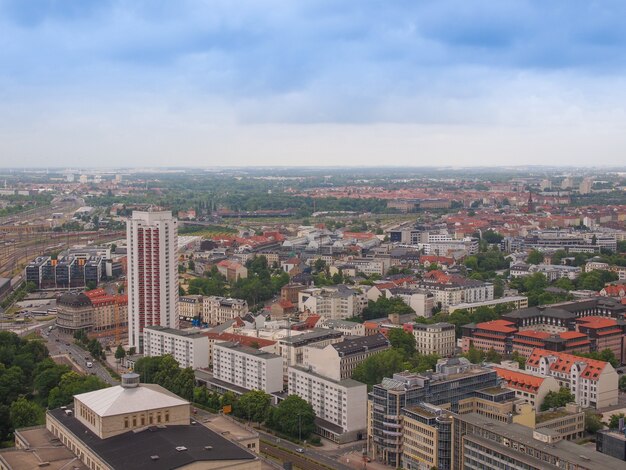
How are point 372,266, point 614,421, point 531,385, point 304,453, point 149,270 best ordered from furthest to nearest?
1. point 372,266
2. point 149,270
3. point 531,385
4. point 614,421
5. point 304,453

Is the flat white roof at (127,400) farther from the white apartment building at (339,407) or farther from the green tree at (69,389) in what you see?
the white apartment building at (339,407)

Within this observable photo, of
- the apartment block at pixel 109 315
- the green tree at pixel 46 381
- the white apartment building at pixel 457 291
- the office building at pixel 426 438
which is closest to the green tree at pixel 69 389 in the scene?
the green tree at pixel 46 381

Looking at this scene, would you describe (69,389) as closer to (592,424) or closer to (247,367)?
(247,367)

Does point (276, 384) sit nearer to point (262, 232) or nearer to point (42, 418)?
point (42, 418)

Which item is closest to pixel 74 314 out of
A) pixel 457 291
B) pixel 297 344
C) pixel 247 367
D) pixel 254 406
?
pixel 297 344

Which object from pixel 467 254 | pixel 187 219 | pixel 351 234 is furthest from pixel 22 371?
pixel 187 219
